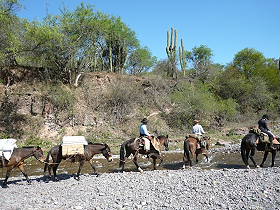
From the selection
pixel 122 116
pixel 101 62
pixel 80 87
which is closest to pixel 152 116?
pixel 122 116

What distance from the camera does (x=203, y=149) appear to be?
14.2 m

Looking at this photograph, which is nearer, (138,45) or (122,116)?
(122,116)

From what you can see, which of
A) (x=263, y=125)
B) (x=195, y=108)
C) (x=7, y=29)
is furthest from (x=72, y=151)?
(x=195, y=108)

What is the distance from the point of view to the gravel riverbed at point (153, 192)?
774 centimetres

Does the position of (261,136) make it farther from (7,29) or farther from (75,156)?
(7,29)

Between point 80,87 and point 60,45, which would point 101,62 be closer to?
point 80,87

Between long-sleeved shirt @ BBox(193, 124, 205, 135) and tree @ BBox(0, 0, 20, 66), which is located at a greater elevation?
tree @ BBox(0, 0, 20, 66)

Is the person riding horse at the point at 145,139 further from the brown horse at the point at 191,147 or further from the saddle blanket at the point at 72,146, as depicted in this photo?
the saddle blanket at the point at 72,146

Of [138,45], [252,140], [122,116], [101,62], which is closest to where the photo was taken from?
[252,140]

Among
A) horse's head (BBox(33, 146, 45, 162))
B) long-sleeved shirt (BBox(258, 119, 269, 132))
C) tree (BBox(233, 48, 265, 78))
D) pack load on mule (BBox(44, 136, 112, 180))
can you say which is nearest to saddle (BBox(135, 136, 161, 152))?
pack load on mule (BBox(44, 136, 112, 180))

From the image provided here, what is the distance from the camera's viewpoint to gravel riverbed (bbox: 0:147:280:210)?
305 inches

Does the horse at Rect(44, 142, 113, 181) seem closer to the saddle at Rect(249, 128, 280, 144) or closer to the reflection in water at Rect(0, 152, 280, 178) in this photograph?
the reflection in water at Rect(0, 152, 280, 178)

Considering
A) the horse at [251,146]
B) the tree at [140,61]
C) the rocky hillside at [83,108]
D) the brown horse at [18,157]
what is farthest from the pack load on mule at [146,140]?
the tree at [140,61]

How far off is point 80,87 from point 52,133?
6.36 meters
